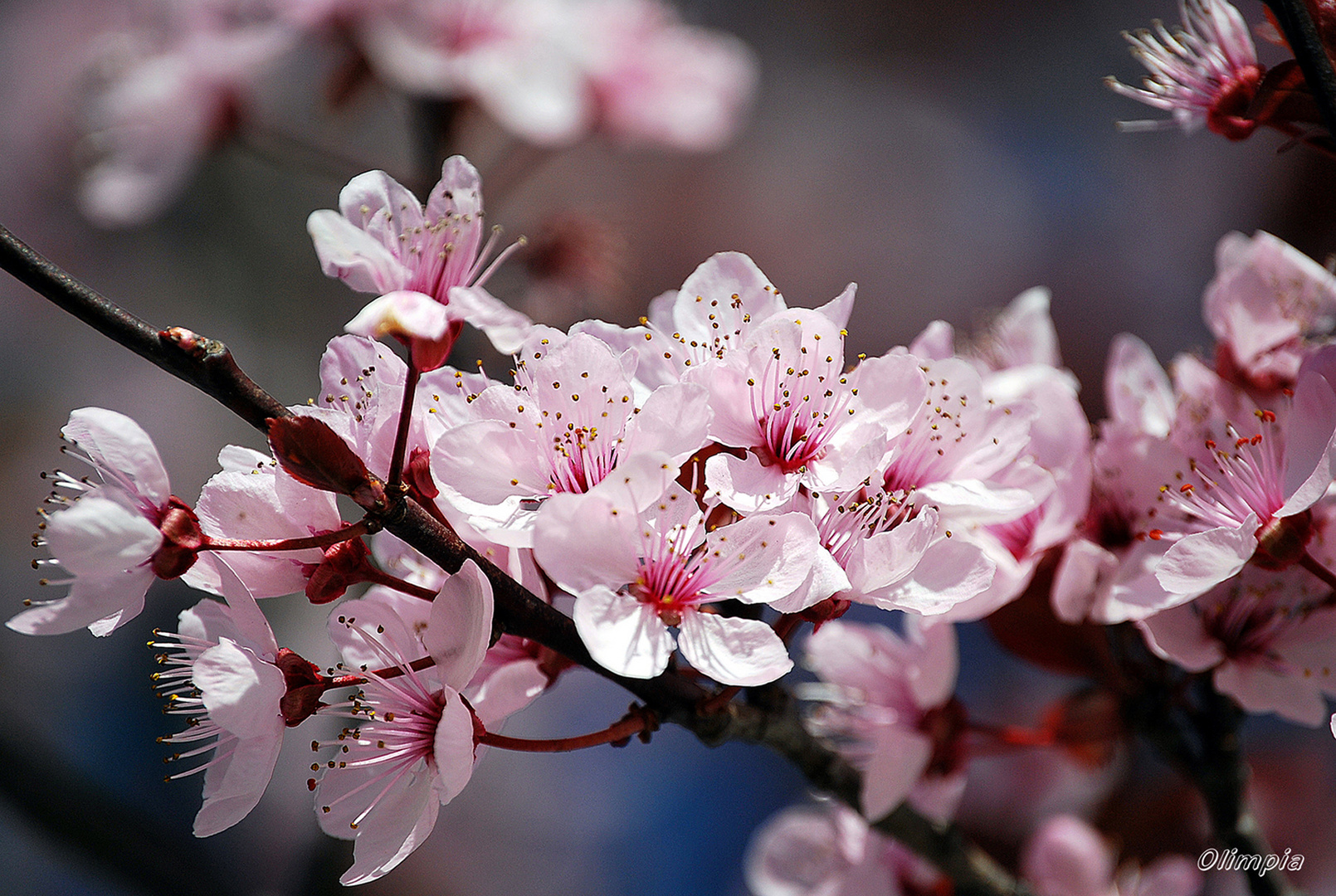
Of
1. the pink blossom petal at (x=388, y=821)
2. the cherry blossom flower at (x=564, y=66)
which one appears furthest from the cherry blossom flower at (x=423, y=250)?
the cherry blossom flower at (x=564, y=66)

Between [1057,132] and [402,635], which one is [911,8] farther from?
[402,635]

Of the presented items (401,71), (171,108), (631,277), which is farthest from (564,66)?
(631,277)

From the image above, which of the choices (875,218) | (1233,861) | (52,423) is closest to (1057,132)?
(875,218)

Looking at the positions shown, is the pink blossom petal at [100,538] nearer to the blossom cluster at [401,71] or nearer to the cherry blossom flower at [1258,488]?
the cherry blossom flower at [1258,488]

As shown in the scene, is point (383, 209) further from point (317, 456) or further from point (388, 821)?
point (388, 821)

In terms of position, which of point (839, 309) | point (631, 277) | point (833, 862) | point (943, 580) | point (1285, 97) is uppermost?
point (1285, 97)

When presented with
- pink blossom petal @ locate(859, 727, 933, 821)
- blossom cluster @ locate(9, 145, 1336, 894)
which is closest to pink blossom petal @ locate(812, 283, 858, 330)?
blossom cluster @ locate(9, 145, 1336, 894)
